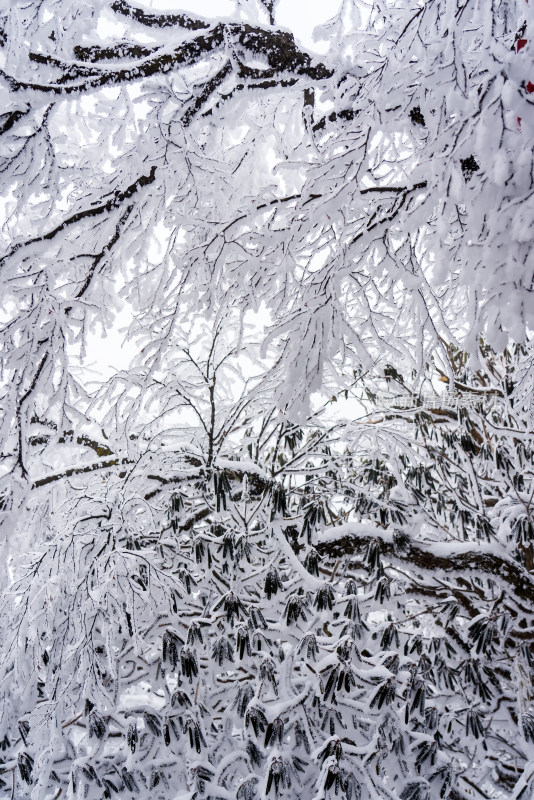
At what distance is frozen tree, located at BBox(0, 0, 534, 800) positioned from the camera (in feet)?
5.78

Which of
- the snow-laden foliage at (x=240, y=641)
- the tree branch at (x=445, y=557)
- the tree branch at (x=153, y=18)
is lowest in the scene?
the snow-laden foliage at (x=240, y=641)

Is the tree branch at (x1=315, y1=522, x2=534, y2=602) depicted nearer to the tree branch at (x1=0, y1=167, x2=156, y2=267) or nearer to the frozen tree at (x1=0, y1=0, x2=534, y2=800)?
the frozen tree at (x1=0, y1=0, x2=534, y2=800)

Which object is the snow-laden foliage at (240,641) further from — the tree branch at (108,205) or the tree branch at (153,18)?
the tree branch at (153,18)

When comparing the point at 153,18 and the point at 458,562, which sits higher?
the point at 153,18

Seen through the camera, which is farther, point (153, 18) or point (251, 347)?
point (251, 347)

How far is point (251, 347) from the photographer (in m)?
4.20

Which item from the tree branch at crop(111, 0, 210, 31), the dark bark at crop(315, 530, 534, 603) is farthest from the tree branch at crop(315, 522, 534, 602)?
the tree branch at crop(111, 0, 210, 31)

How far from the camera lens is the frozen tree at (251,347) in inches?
69.3

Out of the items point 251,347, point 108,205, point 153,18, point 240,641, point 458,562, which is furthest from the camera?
point 251,347

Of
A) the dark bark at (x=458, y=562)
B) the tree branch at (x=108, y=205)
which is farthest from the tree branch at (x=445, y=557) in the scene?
the tree branch at (x=108, y=205)

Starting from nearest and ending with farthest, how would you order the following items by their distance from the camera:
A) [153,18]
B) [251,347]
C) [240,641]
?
[153,18], [240,641], [251,347]

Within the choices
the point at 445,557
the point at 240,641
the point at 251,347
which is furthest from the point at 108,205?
the point at 445,557

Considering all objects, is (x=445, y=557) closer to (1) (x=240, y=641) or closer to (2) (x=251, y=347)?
(1) (x=240, y=641)

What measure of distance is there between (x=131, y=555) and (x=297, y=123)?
3125 millimetres
